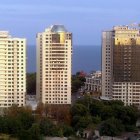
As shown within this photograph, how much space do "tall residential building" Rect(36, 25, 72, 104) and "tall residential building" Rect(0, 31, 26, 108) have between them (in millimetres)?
954

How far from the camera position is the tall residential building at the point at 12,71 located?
1420cm

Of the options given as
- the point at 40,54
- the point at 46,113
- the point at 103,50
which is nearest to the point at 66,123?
the point at 46,113

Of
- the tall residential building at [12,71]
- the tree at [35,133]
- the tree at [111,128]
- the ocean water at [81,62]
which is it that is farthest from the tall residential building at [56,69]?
the ocean water at [81,62]

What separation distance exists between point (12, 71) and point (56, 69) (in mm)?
1436

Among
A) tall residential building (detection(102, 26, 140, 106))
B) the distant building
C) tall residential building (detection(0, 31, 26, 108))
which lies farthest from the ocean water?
tall residential building (detection(0, 31, 26, 108))

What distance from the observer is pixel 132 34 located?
16.1m

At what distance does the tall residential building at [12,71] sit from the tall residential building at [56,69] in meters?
0.95

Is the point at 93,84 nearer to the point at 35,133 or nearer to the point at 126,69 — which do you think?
the point at 126,69

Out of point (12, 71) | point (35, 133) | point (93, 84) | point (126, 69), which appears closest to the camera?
point (35, 133)

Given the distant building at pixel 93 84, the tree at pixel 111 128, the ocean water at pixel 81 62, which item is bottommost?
the tree at pixel 111 128

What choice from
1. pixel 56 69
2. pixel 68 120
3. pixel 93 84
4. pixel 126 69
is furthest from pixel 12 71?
pixel 93 84

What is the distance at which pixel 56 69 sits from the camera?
49.4ft

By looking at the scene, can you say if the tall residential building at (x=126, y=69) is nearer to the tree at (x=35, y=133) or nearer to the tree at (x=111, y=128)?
the tree at (x=111, y=128)

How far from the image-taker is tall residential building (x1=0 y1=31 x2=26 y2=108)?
559 inches
